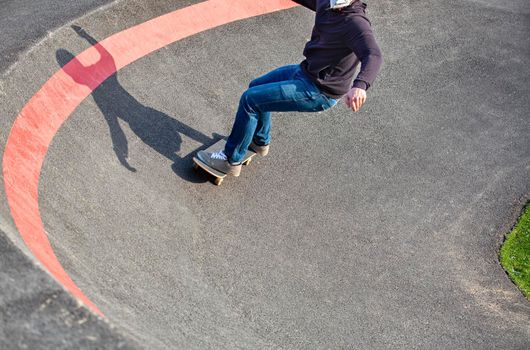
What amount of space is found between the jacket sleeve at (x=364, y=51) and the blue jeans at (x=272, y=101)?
684 mm

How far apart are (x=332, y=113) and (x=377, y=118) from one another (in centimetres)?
62

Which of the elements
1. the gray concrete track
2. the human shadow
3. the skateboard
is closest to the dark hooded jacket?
the skateboard

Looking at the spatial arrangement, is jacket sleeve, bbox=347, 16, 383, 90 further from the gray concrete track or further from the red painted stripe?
the gray concrete track

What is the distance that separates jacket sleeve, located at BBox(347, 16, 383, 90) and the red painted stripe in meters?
2.97

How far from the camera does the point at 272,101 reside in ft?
23.9

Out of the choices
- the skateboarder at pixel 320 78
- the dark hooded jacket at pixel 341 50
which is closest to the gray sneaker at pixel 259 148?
the skateboarder at pixel 320 78

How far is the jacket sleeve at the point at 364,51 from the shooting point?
21.1ft

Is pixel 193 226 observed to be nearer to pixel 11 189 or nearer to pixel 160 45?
pixel 11 189

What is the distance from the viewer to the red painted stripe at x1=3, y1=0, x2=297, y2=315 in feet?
20.1

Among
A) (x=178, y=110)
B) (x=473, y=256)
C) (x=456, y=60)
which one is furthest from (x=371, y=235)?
(x=456, y=60)

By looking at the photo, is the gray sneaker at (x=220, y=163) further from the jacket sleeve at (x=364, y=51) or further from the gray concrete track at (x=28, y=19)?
the gray concrete track at (x=28, y=19)

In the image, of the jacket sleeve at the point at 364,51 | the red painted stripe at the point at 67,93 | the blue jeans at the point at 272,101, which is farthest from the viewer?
the blue jeans at the point at 272,101

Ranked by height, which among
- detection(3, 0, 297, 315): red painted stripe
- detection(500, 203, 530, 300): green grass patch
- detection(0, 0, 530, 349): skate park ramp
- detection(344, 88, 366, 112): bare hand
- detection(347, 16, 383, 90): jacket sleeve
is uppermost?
detection(347, 16, 383, 90): jacket sleeve

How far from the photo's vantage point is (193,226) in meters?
7.49
